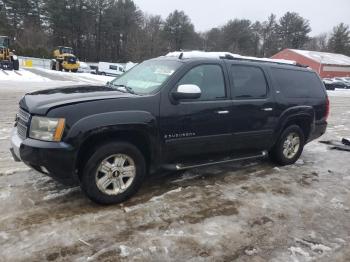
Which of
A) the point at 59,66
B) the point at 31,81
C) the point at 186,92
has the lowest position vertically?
the point at 31,81

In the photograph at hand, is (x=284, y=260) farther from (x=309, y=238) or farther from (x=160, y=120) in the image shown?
(x=160, y=120)

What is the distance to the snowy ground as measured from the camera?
11.2 feet

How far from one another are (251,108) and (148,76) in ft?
5.14

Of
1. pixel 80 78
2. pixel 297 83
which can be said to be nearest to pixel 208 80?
pixel 297 83

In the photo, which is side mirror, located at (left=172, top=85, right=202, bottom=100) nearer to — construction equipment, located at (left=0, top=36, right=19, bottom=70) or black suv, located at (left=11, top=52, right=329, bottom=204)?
black suv, located at (left=11, top=52, right=329, bottom=204)

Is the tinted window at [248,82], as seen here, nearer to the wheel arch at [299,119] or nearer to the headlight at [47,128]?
the wheel arch at [299,119]

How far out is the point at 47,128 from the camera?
383cm

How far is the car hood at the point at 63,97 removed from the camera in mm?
3913

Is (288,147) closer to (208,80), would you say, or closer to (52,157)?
(208,80)

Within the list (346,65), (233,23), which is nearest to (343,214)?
(346,65)

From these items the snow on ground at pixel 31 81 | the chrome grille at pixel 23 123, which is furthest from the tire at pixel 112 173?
the snow on ground at pixel 31 81

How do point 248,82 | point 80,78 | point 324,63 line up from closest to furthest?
point 248,82 → point 80,78 → point 324,63

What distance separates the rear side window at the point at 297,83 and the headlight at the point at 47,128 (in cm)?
356

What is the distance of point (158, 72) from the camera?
4.95m
